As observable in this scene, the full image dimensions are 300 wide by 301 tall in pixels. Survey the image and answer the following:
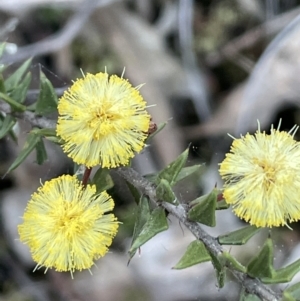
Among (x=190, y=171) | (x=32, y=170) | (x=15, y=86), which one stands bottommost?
(x=32, y=170)

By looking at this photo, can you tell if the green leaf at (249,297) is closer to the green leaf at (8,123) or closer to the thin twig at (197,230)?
the thin twig at (197,230)

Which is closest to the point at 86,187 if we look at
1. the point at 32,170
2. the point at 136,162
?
the point at 136,162

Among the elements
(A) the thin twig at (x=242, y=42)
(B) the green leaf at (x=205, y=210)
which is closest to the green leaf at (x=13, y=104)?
(B) the green leaf at (x=205, y=210)

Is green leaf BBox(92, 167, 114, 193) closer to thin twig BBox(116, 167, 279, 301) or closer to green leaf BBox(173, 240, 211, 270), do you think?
thin twig BBox(116, 167, 279, 301)

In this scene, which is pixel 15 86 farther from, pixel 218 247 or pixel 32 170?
pixel 32 170

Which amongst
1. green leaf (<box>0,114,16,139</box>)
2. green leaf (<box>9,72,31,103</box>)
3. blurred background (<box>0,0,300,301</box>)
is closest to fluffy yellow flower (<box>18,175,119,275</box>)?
green leaf (<box>0,114,16,139</box>)

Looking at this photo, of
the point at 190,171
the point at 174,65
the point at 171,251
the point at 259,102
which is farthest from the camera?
the point at 174,65

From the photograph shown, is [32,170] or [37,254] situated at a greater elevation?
[37,254]
